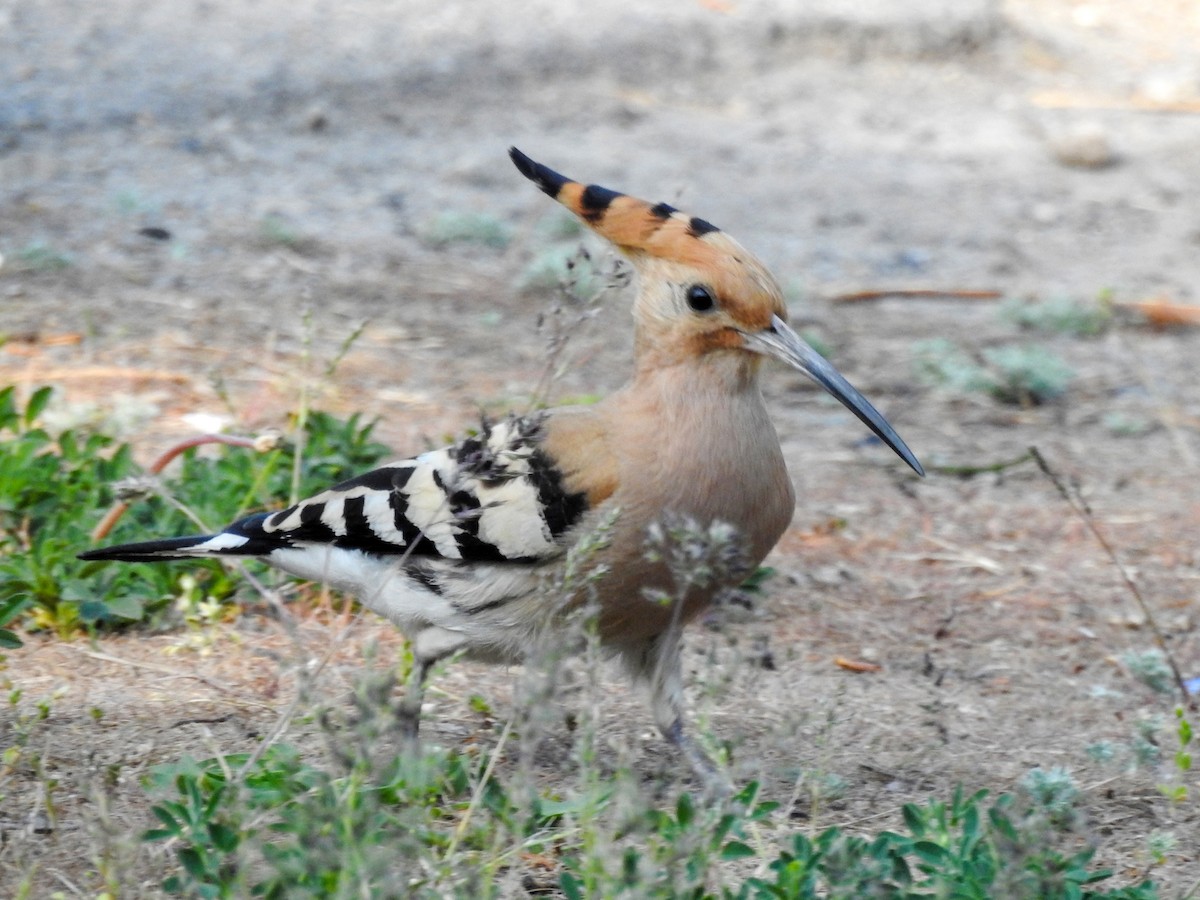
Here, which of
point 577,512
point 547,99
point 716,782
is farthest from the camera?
point 547,99

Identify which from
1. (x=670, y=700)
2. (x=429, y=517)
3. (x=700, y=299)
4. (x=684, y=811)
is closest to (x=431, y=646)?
(x=429, y=517)

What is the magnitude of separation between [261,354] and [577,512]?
2.51 meters

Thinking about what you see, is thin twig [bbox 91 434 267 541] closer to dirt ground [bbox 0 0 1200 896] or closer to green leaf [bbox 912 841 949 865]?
dirt ground [bbox 0 0 1200 896]

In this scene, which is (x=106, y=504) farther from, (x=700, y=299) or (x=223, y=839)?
(x=223, y=839)

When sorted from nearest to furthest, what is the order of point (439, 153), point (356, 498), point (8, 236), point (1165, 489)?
point (356, 498) → point (1165, 489) → point (8, 236) → point (439, 153)

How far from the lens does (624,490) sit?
287 centimetres

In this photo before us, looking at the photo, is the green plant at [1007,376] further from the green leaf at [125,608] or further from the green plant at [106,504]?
the green leaf at [125,608]

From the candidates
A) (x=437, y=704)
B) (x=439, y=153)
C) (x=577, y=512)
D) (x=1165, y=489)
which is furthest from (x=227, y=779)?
(x=439, y=153)

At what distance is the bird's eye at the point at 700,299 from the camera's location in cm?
299

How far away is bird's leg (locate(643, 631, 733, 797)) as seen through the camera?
3.05m

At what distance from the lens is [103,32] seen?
7.83 m

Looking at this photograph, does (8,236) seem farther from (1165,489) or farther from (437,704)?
(1165,489)

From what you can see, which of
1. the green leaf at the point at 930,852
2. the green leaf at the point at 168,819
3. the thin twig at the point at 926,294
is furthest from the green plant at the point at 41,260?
the green leaf at the point at 930,852

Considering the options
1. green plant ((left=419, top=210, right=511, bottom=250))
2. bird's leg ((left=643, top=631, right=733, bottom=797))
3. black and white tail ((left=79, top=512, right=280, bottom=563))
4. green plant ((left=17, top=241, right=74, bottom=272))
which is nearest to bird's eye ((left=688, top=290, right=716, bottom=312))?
bird's leg ((left=643, top=631, right=733, bottom=797))
